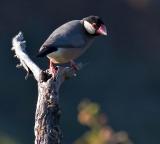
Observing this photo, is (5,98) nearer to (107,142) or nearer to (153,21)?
(153,21)

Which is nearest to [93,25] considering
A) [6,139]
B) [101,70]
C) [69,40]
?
[69,40]

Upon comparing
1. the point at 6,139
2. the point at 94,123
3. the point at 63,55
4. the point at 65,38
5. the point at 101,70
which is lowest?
the point at 101,70

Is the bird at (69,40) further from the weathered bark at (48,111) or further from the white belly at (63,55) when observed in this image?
the weathered bark at (48,111)

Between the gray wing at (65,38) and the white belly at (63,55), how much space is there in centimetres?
3

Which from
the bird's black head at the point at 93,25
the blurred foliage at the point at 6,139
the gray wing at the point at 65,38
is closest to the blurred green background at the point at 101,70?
the blurred foliage at the point at 6,139

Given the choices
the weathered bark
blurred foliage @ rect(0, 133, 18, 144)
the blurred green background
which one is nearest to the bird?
the weathered bark

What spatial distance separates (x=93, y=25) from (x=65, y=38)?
0.39m

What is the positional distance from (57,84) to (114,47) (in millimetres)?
10070

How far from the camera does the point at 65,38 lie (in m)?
6.88

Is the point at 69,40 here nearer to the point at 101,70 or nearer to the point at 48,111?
the point at 48,111

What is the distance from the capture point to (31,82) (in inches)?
556

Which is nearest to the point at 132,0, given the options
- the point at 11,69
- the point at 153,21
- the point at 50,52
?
the point at 153,21

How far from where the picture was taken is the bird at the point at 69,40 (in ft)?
22.2

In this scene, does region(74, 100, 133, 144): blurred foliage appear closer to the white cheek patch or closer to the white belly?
the white belly
